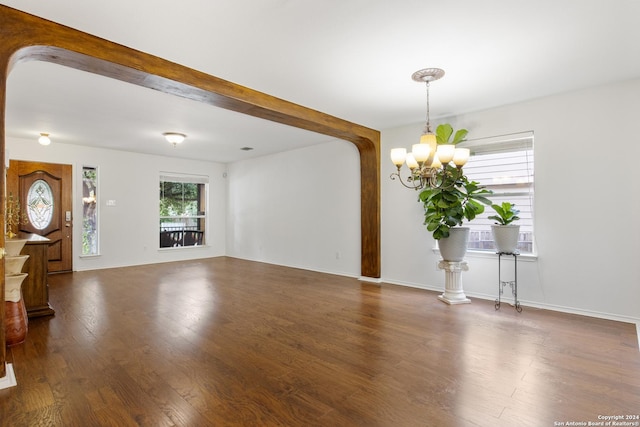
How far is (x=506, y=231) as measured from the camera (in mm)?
3898

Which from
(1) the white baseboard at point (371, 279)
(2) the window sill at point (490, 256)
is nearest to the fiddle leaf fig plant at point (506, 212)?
(2) the window sill at point (490, 256)

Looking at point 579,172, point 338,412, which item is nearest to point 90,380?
point 338,412

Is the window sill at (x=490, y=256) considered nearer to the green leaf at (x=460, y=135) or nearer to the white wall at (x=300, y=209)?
the green leaf at (x=460, y=135)

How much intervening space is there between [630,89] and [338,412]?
440 centimetres

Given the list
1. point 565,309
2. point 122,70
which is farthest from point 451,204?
point 122,70

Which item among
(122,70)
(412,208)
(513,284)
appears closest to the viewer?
(122,70)

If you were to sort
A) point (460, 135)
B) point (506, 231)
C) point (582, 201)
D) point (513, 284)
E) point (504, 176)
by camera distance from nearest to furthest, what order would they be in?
point (582, 201) < point (506, 231) < point (513, 284) < point (460, 135) < point (504, 176)

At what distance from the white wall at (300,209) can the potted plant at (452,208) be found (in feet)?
6.31

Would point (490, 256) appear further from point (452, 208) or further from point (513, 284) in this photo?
point (452, 208)

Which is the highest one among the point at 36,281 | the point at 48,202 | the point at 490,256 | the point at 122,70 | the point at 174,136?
the point at 174,136

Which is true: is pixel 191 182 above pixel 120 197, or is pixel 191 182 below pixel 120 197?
above

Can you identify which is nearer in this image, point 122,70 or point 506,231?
point 122,70

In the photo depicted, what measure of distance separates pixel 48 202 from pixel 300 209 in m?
5.00

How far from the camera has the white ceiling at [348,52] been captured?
7.47ft
